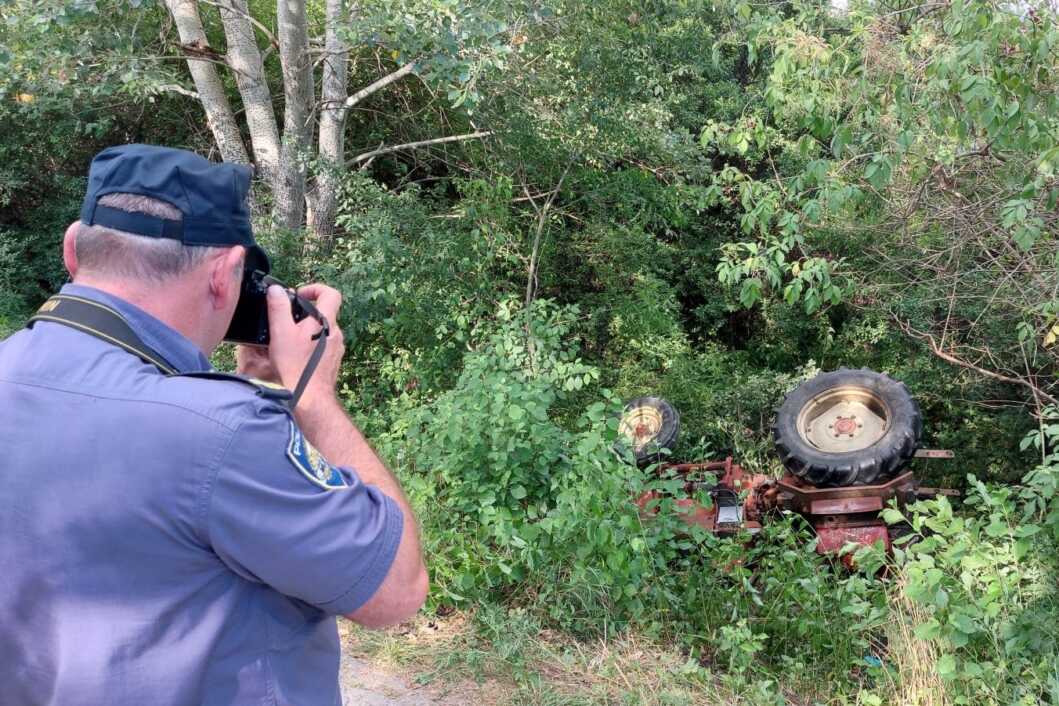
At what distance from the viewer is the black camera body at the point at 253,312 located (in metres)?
1.82

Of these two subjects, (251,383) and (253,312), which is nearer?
(251,383)

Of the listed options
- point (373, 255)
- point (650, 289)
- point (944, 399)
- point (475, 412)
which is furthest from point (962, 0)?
point (944, 399)

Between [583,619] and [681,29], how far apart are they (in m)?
8.82

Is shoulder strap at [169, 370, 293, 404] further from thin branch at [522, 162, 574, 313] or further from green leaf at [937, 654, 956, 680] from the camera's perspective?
thin branch at [522, 162, 574, 313]

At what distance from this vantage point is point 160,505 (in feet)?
4.57

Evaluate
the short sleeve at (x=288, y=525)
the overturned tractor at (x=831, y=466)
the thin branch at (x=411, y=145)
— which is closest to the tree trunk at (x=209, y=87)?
the thin branch at (x=411, y=145)

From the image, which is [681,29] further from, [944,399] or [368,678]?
[368,678]

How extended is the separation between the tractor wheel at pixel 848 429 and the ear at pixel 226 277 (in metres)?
5.98

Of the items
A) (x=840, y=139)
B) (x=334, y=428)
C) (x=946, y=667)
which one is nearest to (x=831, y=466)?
(x=840, y=139)

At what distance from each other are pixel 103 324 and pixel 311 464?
1.37ft

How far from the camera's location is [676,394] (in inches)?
424

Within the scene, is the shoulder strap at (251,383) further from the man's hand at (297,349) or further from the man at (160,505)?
the man's hand at (297,349)

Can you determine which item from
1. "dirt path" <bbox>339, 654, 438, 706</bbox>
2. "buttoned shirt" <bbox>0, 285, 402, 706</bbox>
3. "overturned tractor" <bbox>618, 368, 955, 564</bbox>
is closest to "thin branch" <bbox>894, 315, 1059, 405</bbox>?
"overturned tractor" <bbox>618, 368, 955, 564</bbox>

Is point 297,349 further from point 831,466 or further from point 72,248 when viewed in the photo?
point 831,466
